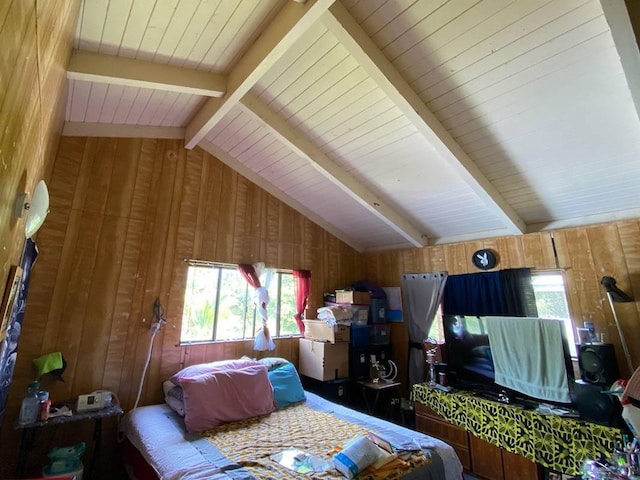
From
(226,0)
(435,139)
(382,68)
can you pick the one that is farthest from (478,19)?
(226,0)

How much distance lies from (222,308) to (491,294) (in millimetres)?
3045

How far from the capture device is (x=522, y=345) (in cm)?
299

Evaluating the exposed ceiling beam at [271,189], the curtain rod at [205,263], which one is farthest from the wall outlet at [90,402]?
the exposed ceiling beam at [271,189]

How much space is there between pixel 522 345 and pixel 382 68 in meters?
2.82

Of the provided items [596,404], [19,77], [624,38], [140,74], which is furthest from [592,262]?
[140,74]

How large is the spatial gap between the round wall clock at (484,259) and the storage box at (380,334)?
4.91ft

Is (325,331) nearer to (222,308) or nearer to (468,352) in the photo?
(222,308)

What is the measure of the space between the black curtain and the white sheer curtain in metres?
0.13

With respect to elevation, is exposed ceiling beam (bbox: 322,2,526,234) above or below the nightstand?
above

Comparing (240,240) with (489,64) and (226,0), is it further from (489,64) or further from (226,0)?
(489,64)

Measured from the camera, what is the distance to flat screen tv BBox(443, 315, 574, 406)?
313 centimetres

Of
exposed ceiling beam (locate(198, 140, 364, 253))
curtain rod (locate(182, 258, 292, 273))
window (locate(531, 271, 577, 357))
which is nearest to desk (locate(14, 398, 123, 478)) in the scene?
curtain rod (locate(182, 258, 292, 273))

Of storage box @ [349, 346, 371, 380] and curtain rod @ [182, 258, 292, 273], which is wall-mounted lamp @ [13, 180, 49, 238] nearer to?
curtain rod @ [182, 258, 292, 273]

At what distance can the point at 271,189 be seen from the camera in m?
4.07
